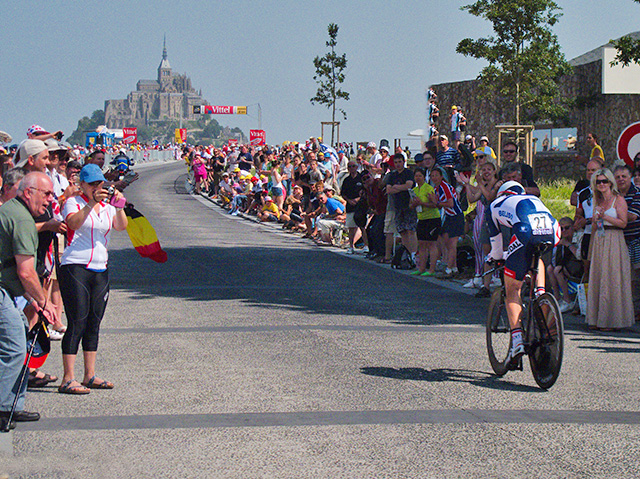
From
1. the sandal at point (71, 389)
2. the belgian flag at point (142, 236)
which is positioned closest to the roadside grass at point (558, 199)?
the belgian flag at point (142, 236)

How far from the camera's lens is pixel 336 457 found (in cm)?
524

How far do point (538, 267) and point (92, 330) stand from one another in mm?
3614

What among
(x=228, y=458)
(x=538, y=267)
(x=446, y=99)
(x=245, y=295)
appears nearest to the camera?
(x=228, y=458)

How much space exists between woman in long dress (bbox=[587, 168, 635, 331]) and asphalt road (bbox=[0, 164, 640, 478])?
371 millimetres

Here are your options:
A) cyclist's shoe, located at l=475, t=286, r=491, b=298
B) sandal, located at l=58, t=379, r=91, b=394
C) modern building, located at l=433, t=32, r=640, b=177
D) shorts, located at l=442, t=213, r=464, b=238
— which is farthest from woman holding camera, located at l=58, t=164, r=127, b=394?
modern building, located at l=433, t=32, r=640, b=177

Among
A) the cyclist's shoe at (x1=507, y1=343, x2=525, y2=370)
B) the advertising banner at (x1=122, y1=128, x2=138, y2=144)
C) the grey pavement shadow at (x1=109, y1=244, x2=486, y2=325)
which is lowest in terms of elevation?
the grey pavement shadow at (x1=109, y1=244, x2=486, y2=325)

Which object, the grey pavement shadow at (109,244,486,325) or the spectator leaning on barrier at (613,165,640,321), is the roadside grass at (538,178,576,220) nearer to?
the grey pavement shadow at (109,244,486,325)

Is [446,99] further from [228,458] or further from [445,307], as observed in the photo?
[228,458]

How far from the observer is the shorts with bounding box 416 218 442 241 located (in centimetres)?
1461

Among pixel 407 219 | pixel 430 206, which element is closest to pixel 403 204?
pixel 407 219

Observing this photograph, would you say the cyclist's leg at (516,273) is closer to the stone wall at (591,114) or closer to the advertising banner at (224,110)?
the stone wall at (591,114)

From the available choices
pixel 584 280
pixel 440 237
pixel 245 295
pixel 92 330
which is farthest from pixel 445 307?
pixel 92 330

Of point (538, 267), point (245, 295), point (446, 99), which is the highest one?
point (446, 99)

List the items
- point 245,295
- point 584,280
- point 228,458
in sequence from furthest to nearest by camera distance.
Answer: point 245,295 → point 584,280 → point 228,458
